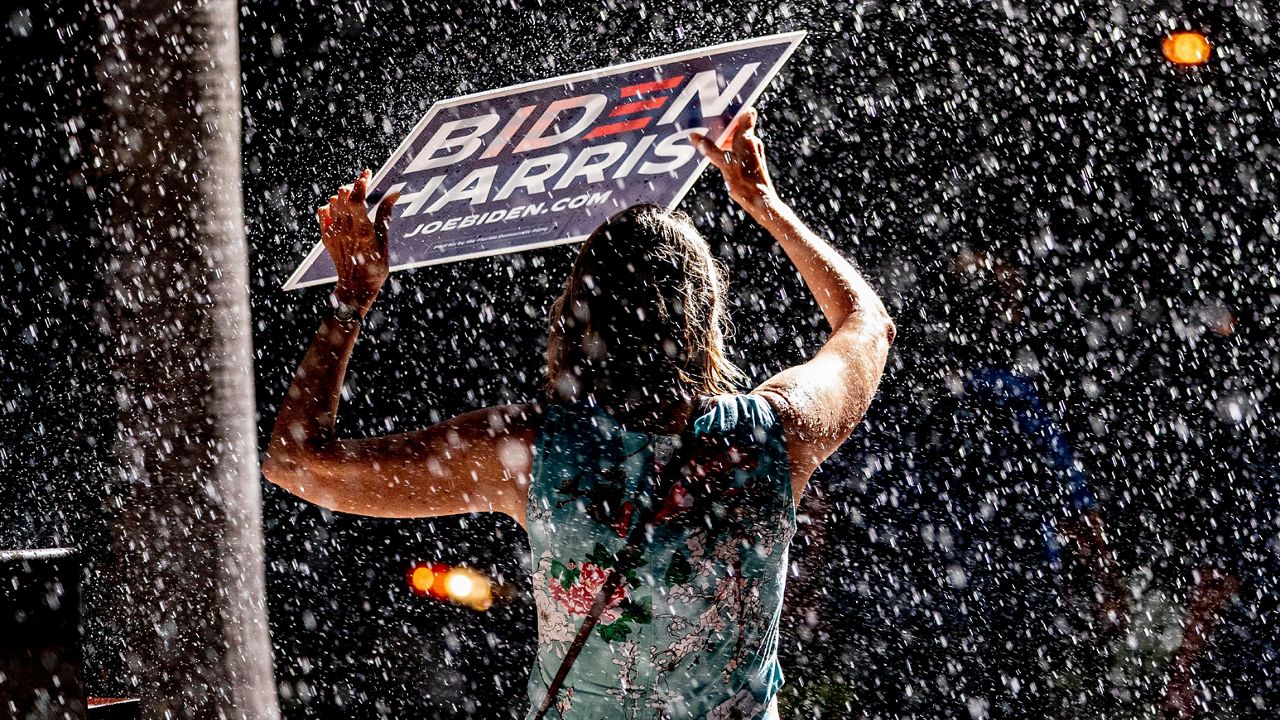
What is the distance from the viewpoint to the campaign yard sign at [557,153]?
1.89 metres

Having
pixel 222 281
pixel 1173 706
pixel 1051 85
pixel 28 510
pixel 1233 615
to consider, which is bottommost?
pixel 1173 706

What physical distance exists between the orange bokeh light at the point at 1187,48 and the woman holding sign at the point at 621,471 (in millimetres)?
2230

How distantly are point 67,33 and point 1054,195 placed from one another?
108 inches

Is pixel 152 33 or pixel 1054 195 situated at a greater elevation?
pixel 152 33

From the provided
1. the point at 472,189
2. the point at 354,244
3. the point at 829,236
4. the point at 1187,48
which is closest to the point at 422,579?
the point at 829,236

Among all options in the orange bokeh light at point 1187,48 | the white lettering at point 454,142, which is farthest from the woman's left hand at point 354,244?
the orange bokeh light at point 1187,48

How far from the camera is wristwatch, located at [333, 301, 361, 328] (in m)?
1.38

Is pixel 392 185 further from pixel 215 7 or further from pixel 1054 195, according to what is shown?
pixel 1054 195

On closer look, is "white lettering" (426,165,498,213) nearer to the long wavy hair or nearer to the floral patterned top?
the long wavy hair

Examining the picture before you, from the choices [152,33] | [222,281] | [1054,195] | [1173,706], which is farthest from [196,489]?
[1173,706]

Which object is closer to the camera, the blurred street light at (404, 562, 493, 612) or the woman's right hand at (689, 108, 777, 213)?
the woman's right hand at (689, 108, 777, 213)

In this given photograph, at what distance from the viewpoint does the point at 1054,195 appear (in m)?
3.21

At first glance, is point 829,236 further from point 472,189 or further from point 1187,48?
point 472,189

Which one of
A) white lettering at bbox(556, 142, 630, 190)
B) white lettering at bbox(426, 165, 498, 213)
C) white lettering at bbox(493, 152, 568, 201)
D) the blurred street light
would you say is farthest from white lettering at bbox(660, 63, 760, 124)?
the blurred street light
